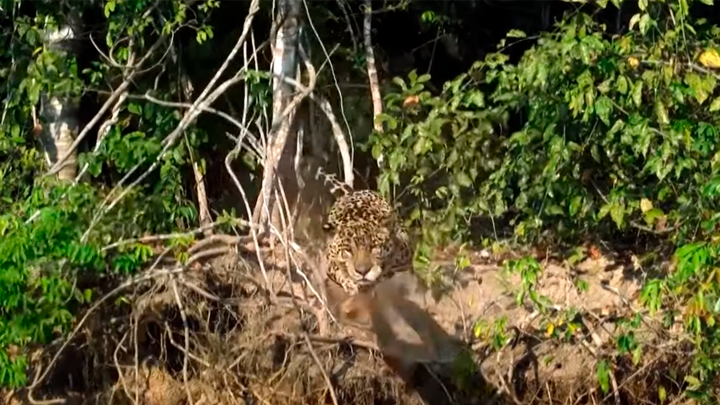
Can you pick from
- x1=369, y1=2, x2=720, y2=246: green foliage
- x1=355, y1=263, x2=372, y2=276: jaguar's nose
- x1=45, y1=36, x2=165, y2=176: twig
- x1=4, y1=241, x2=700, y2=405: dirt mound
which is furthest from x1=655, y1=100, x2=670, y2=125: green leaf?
x1=45, y1=36, x2=165, y2=176: twig

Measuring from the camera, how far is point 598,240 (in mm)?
7211

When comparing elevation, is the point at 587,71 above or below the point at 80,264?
above

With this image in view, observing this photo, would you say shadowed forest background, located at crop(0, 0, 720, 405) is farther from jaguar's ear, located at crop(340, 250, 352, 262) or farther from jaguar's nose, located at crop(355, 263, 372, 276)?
jaguar's nose, located at crop(355, 263, 372, 276)

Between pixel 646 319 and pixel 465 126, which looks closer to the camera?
pixel 646 319

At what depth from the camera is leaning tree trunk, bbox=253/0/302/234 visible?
23.7 ft

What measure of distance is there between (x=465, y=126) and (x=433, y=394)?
1.41m

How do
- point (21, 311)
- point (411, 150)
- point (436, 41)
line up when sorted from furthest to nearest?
point (436, 41), point (411, 150), point (21, 311)

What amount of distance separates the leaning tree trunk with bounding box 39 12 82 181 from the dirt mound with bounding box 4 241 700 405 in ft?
3.64

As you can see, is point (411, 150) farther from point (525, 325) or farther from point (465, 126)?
point (525, 325)

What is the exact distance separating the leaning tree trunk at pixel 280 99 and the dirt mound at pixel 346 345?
0.40 meters

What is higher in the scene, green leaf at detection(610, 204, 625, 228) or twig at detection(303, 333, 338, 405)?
green leaf at detection(610, 204, 625, 228)

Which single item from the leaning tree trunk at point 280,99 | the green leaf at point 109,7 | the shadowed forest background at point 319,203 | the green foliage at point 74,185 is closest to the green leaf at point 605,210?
the shadowed forest background at point 319,203

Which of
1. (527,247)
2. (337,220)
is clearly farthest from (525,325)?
(337,220)

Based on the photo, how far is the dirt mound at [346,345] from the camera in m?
6.70
